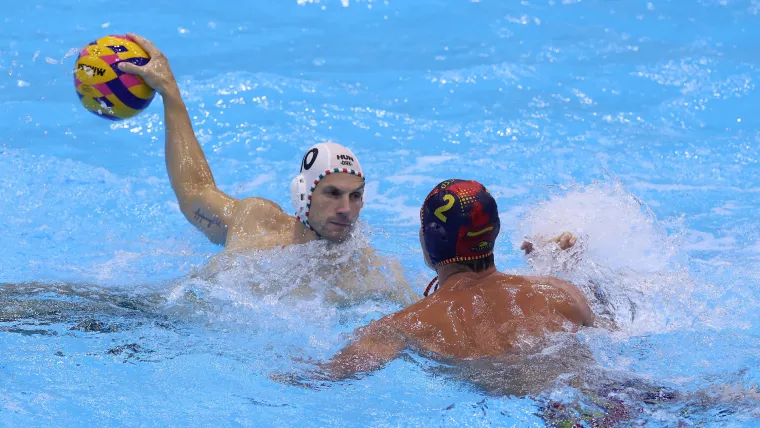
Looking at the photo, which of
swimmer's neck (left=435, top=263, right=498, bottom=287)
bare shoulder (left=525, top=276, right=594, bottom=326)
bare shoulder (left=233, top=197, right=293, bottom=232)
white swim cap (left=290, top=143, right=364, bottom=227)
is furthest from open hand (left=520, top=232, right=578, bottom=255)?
bare shoulder (left=233, top=197, right=293, bottom=232)

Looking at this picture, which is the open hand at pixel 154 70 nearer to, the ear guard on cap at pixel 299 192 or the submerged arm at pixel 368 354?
the ear guard on cap at pixel 299 192

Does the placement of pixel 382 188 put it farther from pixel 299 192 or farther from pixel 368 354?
pixel 368 354

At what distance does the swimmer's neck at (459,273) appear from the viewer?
4.14 metres

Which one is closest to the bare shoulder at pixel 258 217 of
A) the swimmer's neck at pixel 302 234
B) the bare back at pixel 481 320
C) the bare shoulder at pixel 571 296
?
the swimmer's neck at pixel 302 234

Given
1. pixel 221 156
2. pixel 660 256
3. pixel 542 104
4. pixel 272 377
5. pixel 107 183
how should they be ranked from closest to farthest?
pixel 272 377, pixel 660 256, pixel 107 183, pixel 221 156, pixel 542 104

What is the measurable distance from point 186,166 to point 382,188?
249cm

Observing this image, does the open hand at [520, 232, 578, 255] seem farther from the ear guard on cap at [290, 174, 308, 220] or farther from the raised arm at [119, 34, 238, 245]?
the raised arm at [119, 34, 238, 245]

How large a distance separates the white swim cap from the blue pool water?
36 centimetres

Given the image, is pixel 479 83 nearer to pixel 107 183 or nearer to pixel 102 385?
pixel 107 183

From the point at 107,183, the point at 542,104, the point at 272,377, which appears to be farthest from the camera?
the point at 542,104

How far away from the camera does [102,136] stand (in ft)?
28.1

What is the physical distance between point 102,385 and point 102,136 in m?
4.54

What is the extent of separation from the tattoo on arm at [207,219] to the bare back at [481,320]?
78.5 inches

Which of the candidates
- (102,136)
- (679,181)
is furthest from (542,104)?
(102,136)
